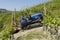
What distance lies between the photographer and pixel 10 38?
12.0 m

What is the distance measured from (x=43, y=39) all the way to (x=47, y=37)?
296 mm

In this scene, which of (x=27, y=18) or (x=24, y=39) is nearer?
(x=24, y=39)

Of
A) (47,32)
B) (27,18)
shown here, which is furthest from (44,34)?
(27,18)

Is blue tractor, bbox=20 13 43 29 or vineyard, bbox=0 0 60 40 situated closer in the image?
vineyard, bbox=0 0 60 40

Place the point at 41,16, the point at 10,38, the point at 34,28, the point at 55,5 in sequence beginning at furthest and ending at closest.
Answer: the point at 55,5, the point at 41,16, the point at 34,28, the point at 10,38

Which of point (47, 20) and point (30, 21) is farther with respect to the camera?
point (30, 21)

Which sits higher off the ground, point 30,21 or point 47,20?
point 47,20

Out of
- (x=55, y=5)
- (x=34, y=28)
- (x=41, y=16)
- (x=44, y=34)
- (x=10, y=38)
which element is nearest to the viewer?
(x=10, y=38)

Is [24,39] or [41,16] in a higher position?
[41,16]

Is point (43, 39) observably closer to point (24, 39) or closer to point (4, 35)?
point (24, 39)

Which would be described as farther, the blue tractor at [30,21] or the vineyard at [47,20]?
the blue tractor at [30,21]

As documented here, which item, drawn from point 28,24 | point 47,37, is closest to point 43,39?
point 47,37

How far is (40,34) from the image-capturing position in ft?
42.5

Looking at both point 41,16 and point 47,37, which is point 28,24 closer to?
point 41,16
